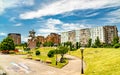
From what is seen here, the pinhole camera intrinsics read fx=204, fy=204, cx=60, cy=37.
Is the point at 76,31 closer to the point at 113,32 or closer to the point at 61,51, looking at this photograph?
the point at 113,32

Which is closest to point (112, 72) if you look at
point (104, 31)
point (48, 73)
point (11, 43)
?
point (48, 73)

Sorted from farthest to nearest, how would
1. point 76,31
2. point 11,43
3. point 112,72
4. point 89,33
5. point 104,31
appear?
1. point 76,31
2. point 89,33
3. point 104,31
4. point 11,43
5. point 112,72

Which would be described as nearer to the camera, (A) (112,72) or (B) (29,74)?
(A) (112,72)

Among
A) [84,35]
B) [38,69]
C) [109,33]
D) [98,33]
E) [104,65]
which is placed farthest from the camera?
[84,35]

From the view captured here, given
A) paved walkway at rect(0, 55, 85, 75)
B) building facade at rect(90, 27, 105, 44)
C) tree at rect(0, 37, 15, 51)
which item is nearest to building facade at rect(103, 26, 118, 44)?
building facade at rect(90, 27, 105, 44)

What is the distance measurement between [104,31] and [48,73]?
141952 millimetres

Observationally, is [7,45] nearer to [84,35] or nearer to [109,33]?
[109,33]

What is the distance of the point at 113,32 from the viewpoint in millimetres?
173750

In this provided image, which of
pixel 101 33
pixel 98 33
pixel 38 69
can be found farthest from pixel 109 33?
pixel 38 69

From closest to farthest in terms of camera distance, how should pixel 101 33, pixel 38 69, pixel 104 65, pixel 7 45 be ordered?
1. pixel 104 65
2. pixel 38 69
3. pixel 7 45
4. pixel 101 33

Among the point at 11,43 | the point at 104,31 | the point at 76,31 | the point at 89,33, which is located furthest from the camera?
the point at 76,31

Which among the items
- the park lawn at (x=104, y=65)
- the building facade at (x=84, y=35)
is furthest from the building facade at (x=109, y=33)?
the park lawn at (x=104, y=65)

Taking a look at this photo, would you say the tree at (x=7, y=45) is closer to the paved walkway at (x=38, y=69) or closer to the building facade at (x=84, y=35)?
the paved walkway at (x=38, y=69)

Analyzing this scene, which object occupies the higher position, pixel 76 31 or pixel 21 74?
pixel 76 31
